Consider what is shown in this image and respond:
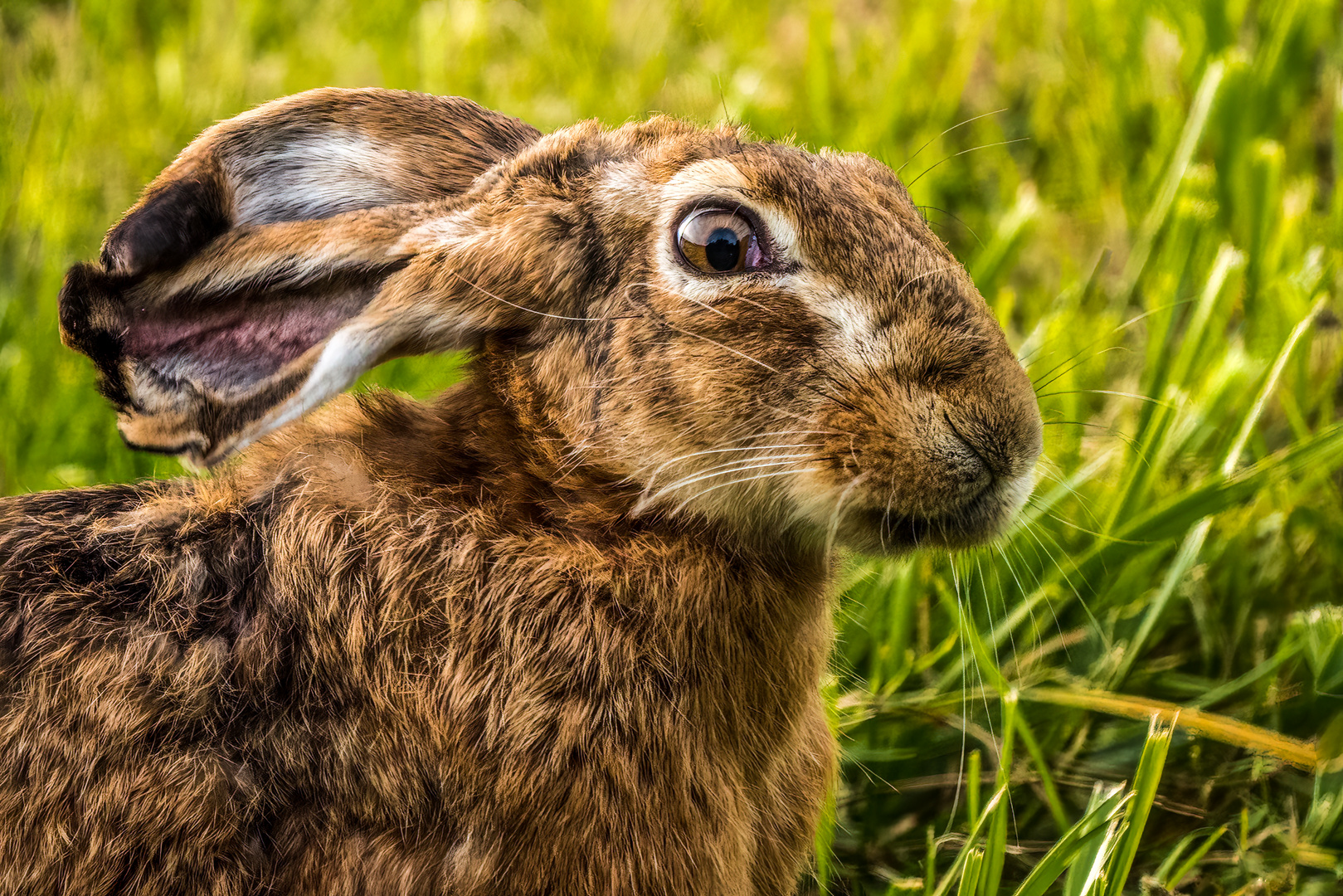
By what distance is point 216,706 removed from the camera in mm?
2145

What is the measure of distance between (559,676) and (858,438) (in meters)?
0.64

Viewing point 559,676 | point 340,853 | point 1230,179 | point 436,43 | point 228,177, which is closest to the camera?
point 340,853

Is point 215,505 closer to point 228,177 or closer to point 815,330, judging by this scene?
point 228,177

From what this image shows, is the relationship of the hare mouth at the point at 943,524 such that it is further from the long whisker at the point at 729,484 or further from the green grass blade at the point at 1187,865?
the green grass blade at the point at 1187,865

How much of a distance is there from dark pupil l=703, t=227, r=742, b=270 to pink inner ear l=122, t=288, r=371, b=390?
0.62 meters

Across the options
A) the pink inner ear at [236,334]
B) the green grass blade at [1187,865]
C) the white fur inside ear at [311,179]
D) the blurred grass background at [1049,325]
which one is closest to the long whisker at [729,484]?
the blurred grass background at [1049,325]

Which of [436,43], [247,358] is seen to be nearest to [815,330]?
[247,358]

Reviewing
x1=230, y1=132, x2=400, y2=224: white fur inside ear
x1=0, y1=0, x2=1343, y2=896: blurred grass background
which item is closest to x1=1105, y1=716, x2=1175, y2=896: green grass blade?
x1=0, y1=0, x2=1343, y2=896: blurred grass background

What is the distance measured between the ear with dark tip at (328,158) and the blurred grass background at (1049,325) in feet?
1.62

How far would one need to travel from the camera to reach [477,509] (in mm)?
2375

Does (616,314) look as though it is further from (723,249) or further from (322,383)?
(322,383)

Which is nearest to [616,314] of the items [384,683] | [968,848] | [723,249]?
[723,249]

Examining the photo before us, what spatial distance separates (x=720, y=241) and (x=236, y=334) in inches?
34.4

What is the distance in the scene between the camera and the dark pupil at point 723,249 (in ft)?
7.79
